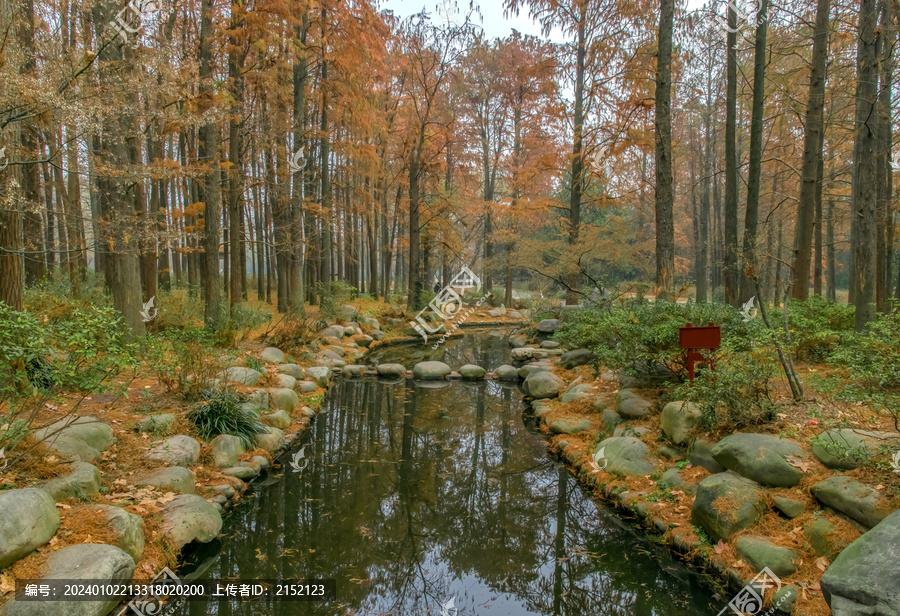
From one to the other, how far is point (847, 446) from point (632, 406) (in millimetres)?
2479

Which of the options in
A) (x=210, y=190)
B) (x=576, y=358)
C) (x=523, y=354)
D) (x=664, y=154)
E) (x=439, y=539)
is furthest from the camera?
(x=523, y=354)

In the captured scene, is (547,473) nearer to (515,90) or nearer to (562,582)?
(562,582)

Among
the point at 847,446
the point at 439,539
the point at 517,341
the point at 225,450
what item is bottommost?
the point at 439,539

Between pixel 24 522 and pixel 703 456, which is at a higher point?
pixel 24 522

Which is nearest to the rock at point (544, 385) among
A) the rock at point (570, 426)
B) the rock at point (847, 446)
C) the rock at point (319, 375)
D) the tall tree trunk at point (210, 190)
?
the rock at point (570, 426)

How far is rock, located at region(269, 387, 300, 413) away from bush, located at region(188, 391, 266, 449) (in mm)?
872

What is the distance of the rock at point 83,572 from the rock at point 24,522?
15cm

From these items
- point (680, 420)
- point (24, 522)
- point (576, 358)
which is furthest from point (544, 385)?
point (24, 522)

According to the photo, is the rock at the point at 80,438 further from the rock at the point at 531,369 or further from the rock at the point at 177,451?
the rock at the point at 531,369

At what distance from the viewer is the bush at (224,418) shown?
5.52 metres

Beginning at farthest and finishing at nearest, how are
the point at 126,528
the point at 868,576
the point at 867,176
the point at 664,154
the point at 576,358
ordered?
1. the point at 576,358
2. the point at 664,154
3. the point at 867,176
4. the point at 126,528
5. the point at 868,576

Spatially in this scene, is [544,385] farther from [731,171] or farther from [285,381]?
[731,171]

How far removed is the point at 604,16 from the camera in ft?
42.7

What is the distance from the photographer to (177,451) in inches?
189
